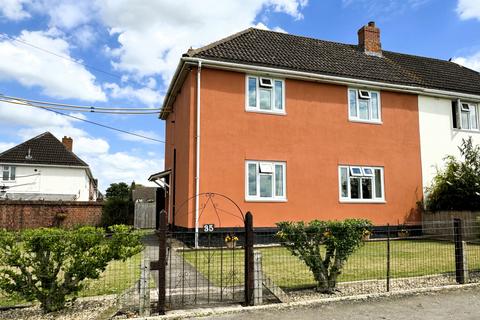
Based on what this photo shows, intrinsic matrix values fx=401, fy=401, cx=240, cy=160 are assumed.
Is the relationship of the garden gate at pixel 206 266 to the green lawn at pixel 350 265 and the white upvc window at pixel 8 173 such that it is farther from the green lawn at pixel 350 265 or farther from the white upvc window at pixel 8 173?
the white upvc window at pixel 8 173

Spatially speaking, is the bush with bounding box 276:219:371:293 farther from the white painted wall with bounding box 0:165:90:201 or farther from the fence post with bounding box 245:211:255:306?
the white painted wall with bounding box 0:165:90:201

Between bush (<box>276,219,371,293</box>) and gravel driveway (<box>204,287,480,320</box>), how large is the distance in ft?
2.10

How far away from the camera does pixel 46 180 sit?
3462 cm

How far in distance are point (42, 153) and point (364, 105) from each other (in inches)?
1161

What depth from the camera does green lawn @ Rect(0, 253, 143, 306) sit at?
640cm

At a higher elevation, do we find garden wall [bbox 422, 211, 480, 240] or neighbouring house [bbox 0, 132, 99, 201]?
neighbouring house [bbox 0, 132, 99, 201]

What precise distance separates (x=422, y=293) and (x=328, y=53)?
12.2 meters

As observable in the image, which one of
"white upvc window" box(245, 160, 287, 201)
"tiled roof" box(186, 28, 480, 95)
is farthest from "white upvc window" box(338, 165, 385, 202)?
"tiled roof" box(186, 28, 480, 95)

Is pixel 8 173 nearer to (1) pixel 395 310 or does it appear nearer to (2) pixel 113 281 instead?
(2) pixel 113 281

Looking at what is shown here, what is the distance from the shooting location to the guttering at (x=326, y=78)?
13.2 meters

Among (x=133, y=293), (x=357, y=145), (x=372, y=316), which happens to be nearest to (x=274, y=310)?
(x=372, y=316)

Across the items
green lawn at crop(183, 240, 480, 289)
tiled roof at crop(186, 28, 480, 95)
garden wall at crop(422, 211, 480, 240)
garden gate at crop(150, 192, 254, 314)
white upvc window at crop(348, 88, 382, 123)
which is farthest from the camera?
white upvc window at crop(348, 88, 382, 123)

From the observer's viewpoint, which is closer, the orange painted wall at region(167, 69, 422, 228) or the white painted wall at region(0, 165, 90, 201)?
the orange painted wall at region(167, 69, 422, 228)

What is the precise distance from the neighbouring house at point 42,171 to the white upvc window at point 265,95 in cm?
2478
